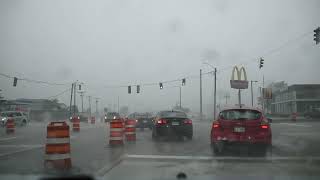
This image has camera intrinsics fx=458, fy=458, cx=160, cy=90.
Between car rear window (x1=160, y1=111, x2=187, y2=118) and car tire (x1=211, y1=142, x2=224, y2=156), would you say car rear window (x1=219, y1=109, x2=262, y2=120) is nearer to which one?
car tire (x1=211, y1=142, x2=224, y2=156)

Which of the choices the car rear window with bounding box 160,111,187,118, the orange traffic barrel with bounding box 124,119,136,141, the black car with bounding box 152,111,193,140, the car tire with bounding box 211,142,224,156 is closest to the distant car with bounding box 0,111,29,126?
the car rear window with bounding box 160,111,187,118

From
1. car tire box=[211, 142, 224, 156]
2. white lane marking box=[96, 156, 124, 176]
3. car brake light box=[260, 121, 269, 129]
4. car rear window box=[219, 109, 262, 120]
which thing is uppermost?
car rear window box=[219, 109, 262, 120]

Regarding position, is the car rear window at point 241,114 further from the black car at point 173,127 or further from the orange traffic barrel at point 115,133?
the black car at point 173,127

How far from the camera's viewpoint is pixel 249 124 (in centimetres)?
1460

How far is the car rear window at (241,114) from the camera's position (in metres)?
14.9

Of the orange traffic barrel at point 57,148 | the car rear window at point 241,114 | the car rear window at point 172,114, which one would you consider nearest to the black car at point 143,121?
the car rear window at point 172,114

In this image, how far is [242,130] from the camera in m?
14.6

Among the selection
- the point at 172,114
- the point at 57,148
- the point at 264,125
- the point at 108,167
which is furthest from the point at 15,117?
the point at 108,167

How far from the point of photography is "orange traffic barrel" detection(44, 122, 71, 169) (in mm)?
11352

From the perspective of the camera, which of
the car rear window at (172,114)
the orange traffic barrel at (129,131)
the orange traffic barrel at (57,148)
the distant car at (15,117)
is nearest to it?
the orange traffic barrel at (57,148)

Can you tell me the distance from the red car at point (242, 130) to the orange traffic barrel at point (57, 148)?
5.37 m

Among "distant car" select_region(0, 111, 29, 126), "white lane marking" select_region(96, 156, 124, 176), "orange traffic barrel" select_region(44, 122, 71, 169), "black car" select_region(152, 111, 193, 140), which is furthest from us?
"distant car" select_region(0, 111, 29, 126)

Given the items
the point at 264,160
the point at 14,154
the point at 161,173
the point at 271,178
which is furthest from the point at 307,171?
the point at 14,154

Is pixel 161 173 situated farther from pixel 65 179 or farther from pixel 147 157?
pixel 65 179
